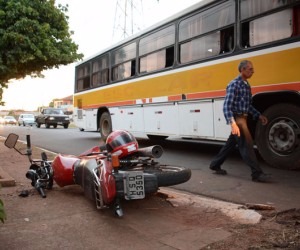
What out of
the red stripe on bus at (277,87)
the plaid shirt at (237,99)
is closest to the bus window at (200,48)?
the red stripe on bus at (277,87)

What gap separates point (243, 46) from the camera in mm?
7527

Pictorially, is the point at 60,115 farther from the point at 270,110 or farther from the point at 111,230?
the point at 111,230

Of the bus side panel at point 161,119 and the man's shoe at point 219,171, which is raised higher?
the bus side panel at point 161,119

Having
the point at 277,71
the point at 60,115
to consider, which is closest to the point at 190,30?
the point at 277,71

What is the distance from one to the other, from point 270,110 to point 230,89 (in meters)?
1.19

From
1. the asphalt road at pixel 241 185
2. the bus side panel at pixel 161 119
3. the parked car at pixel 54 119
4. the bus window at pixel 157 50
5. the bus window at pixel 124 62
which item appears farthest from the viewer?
the parked car at pixel 54 119

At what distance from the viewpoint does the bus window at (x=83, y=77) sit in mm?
15355

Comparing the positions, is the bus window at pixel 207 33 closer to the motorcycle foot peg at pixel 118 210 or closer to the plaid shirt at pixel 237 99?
the plaid shirt at pixel 237 99

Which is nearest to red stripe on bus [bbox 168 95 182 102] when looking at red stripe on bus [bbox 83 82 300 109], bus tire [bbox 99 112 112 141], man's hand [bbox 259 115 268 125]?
red stripe on bus [bbox 83 82 300 109]

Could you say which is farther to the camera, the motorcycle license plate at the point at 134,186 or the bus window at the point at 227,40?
the bus window at the point at 227,40

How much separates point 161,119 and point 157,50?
1838 millimetres

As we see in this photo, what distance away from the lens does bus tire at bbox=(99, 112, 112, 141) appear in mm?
13062

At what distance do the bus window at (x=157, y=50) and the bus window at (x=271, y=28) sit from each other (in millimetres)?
2707

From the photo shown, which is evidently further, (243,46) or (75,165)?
(243,46)
